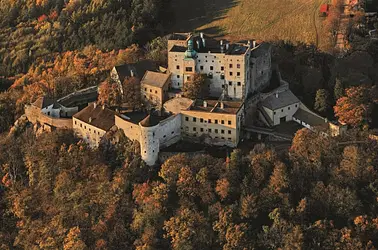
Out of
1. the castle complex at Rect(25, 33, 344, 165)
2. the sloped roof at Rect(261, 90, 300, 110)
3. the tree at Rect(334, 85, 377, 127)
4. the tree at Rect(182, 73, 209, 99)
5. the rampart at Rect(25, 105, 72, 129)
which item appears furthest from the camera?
the rampart at Rect(25, 105, 72, 129)

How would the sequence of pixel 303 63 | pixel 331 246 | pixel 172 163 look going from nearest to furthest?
pixel 331 246 → pixel 172 163 → pixel 303 63

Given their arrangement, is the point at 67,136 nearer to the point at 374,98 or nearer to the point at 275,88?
the point at 275,88

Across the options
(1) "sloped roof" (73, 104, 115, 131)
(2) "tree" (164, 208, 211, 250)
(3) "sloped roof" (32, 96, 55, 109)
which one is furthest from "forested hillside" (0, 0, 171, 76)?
(2) "tree" (164, 208, 211, 250)

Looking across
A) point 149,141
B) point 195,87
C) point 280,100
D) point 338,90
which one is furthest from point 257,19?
point 149,141

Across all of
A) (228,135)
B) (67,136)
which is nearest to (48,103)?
(67,136)

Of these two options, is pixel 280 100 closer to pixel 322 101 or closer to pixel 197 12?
pixel 322 101

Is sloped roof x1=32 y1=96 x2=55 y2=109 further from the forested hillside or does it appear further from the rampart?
the forested hillside
